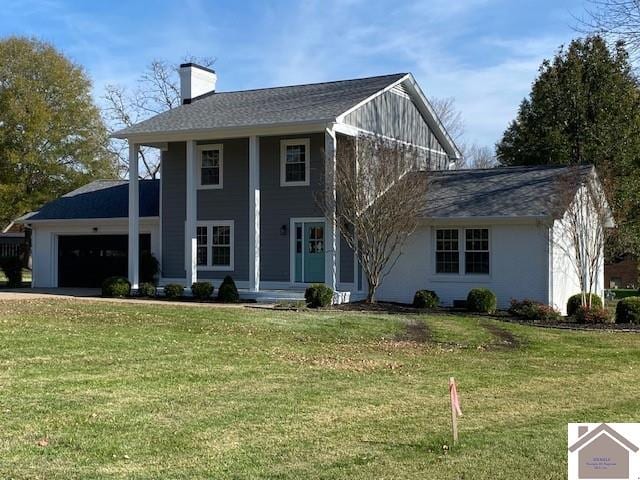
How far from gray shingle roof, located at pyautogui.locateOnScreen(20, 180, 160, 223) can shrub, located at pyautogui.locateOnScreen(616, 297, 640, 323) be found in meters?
15.8

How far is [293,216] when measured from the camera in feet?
79.5

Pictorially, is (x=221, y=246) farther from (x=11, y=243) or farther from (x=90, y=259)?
(x=11, y=243)

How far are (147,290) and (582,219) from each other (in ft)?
43.3

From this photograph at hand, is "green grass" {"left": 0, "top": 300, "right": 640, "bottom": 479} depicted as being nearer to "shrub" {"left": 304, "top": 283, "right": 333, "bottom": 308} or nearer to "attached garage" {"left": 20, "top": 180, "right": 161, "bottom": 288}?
"shrub" {"left": 304, "top": 283, "right": 333, "bottom": 308}

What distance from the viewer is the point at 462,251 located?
2216cm

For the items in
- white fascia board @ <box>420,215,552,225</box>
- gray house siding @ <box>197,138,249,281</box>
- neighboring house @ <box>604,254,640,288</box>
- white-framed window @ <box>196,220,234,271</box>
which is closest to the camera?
white fascia board @ <box>420,215,552,225</box>

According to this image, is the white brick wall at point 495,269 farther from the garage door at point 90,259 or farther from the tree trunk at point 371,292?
the garage door at point 90,259

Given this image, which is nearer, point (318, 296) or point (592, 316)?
point (592, 316)

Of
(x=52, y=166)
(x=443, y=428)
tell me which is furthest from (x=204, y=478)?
(x=52, y=166)

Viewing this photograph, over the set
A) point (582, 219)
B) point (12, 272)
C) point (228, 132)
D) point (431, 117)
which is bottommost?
point (12, 272)

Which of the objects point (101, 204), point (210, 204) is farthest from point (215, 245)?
point (101, 204)

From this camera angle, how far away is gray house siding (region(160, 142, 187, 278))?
26219mm

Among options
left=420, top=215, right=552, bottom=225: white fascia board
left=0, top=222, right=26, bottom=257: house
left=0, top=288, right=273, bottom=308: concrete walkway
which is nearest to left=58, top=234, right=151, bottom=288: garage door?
left=0, top=288, right=273, bottom=308: concrete walkway

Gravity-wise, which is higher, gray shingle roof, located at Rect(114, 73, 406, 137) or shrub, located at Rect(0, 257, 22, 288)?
gray shingle roof, located at Rect(114, 73, 406, 137)
